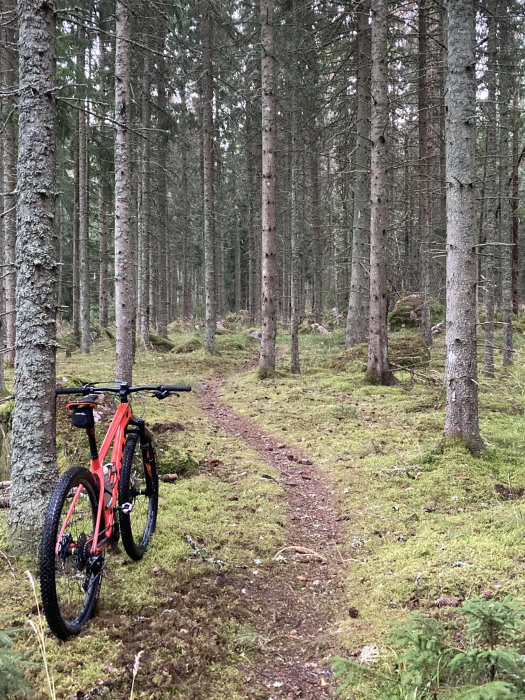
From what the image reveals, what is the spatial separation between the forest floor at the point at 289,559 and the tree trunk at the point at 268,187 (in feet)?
15.4

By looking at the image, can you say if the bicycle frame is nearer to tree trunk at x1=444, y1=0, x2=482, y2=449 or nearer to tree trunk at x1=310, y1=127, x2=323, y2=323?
tree trunk at x1=444, y1=0, x2=482, y2=449

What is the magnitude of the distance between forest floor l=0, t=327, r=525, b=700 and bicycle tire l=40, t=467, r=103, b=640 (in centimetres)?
15

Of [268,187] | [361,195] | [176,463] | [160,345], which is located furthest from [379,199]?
[160,345]

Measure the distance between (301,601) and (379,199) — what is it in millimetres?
9082

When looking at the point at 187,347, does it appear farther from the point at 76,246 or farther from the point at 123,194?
the point at 123,194

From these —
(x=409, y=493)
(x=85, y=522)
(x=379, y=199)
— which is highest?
(x=379, y=199)

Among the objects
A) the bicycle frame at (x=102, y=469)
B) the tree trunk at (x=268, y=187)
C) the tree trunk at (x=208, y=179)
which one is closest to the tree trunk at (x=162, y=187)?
the tree trunk at (x=208, y=179)

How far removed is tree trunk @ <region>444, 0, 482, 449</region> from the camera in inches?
225

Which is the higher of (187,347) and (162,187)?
(162,187)

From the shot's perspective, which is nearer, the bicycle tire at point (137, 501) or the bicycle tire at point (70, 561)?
the bicycle tire at point (70, 561)

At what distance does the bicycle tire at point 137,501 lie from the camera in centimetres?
356

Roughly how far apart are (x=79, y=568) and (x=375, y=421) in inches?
253

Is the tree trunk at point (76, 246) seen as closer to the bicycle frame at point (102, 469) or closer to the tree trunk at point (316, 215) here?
the tree trunk at point (316, 215)

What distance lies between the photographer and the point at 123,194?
934 centimetres
